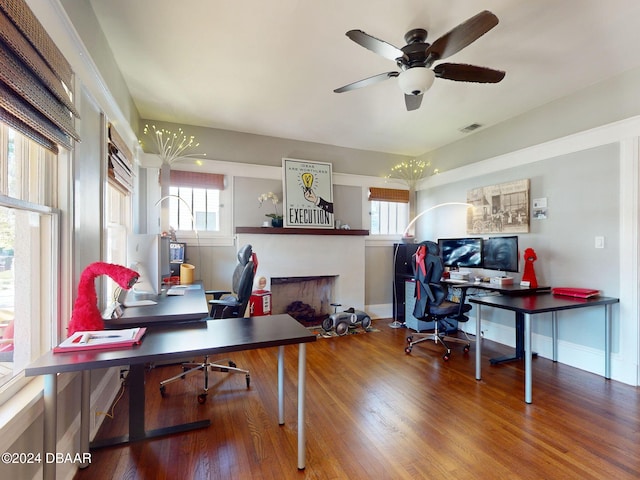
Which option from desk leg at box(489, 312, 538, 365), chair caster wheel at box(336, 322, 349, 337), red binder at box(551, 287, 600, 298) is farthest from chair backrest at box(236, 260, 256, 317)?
red binder at box(551, 287, 600, 298)

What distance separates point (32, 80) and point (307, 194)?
3.47 meters

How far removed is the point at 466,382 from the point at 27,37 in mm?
3492

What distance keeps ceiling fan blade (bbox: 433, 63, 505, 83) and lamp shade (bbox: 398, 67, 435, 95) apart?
4.3 inches

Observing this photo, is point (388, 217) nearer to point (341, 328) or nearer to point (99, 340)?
point (341, 328)

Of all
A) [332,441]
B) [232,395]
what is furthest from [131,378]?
[332,441]

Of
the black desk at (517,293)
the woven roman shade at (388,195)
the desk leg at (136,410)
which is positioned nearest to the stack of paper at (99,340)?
the desk leg at (136,410)

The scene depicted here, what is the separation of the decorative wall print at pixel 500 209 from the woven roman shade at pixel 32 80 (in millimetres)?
4144

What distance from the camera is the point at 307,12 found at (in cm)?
208

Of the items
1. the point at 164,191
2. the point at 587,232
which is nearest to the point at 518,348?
the point at 587,232

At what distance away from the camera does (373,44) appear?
6.48ft

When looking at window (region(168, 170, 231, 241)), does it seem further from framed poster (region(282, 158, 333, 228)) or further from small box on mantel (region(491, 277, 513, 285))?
small box on mantel (region(491, 277, 513, 285))

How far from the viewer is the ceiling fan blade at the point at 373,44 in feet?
6.09

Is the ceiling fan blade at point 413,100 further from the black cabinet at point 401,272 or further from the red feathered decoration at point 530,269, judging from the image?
the black cabinet at point 401,272

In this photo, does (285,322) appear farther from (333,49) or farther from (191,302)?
(333,49)
